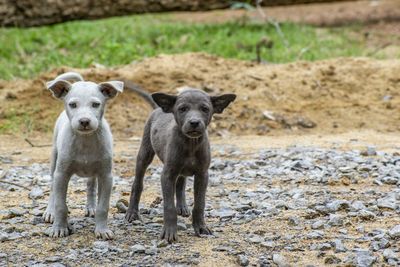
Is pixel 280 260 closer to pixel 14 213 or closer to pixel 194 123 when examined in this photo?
pixel 194 123

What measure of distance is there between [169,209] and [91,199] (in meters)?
1.19

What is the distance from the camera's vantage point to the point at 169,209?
4.86 meters

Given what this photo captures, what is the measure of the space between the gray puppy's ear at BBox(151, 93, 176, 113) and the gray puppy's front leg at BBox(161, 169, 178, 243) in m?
0.57

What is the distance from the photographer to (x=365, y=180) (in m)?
6.54

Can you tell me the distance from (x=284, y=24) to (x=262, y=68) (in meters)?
4.35

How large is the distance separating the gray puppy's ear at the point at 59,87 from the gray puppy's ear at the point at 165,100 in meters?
0.82

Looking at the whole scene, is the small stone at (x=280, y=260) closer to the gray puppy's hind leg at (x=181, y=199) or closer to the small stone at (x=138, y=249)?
the small stone at (x=138, y=249)

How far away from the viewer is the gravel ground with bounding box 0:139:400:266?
174 inches

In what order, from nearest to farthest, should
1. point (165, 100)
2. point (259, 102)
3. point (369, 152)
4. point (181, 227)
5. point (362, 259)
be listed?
point (362, 259) < point (165, 100) < point (181, 227) < point (369, 152) < point (259, 102)

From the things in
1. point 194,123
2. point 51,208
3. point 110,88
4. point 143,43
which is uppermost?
point 110,88

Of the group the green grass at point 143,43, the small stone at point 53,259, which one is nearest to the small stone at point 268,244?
the small stone at point 53,259

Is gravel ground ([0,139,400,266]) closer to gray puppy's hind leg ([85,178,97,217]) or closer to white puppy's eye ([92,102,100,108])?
gray puppy's hind leg ([85,178,97,217])

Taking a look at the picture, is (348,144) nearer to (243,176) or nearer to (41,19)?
(243,176)

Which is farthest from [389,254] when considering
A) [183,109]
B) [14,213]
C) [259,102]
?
[259,102]
